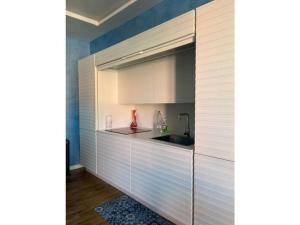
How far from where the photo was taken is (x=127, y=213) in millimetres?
2068

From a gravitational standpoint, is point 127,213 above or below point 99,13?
below

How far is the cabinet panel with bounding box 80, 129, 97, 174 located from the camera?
300cm

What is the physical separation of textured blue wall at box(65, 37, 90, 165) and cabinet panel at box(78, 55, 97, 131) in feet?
1.21

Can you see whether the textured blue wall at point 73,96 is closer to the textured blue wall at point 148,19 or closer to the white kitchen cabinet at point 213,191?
the textured blue wall at point 148,19

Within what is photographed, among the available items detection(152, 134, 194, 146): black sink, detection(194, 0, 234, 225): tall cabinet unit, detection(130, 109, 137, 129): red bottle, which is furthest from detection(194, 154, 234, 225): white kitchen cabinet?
detection(130, 109, 137, 129): red bottle

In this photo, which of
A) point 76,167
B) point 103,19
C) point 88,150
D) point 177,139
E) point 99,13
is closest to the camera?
point 177,139

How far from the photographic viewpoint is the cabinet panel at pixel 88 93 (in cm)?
293

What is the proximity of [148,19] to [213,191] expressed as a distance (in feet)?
7.63

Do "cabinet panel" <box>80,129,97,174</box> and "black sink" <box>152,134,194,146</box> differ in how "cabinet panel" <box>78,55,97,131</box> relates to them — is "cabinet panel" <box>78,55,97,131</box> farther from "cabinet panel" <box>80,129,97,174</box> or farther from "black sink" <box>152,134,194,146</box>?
"black sink" <box>152,134,194,146</box>

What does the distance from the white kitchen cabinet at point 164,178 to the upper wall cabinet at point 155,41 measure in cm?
98

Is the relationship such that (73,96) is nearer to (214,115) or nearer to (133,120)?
(133,120)

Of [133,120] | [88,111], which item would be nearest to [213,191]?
[133,120]

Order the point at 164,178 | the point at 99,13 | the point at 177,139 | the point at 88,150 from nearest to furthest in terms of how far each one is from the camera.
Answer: the point at 164,178
the point at 177,139
the point at 99,13
the point at 88,150
